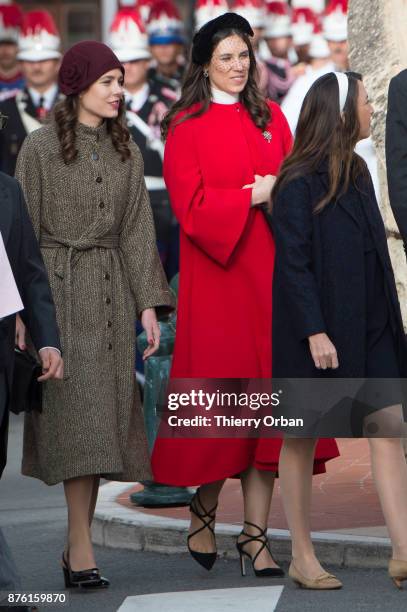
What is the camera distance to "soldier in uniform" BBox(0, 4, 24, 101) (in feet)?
55.0

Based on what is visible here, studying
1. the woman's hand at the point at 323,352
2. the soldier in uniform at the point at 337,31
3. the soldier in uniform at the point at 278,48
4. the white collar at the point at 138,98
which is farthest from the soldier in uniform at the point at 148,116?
the woman's hand at the point at 323,352

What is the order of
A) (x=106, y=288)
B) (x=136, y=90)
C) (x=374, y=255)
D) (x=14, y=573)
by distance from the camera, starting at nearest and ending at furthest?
1. (x=14, y=573)
2. (x=374, y=255)
3. (x=106, y=288)
4. (x=136, y=90)

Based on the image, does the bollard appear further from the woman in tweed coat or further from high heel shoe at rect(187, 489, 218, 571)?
the woman in tweed coat

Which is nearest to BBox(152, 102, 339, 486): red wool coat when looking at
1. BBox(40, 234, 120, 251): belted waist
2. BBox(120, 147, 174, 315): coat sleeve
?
BBox(120, 147, 174, 315): coat sleeve

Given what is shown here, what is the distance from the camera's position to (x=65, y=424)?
7.60 metres

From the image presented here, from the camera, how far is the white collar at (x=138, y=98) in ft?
47.6

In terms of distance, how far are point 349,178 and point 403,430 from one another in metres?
0.89

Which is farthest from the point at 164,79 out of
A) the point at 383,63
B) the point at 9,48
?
the point at 383,63

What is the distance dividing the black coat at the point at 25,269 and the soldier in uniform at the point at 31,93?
282 inches

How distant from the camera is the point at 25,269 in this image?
22.4ft

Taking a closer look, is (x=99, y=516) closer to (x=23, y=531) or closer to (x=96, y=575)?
(x=23, y=531)

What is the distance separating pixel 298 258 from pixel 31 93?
8166 millimetres

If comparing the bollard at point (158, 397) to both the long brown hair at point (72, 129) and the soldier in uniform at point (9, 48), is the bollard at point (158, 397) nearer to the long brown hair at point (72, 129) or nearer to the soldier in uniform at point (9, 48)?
the long brown hair at point (72, 129)

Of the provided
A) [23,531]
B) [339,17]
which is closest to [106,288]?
[23,531]
